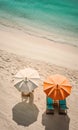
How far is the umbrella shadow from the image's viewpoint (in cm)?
1023

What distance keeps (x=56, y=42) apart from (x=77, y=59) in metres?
2.97

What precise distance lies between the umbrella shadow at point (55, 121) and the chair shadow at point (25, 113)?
48 cm

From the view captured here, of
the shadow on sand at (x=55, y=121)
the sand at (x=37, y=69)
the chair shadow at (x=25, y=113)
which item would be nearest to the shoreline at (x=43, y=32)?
the sand at (x=37, y=69)

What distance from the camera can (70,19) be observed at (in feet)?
71.3

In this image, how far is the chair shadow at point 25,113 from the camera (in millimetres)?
10352

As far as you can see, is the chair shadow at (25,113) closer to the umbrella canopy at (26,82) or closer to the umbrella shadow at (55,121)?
the umbrella shadow at (55,121)

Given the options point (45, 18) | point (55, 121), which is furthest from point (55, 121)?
point (45, 18)

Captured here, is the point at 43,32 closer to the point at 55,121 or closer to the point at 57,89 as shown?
the point at 57,89

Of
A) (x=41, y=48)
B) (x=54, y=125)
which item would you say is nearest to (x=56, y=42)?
(x=41, y=48)

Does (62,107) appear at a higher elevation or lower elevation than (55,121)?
higher

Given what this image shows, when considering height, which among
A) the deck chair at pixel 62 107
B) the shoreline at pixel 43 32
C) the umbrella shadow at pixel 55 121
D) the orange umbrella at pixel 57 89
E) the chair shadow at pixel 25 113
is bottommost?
the umbrella shadow at pixel 55 121

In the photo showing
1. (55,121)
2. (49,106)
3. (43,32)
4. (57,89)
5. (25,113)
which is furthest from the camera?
(43,32)

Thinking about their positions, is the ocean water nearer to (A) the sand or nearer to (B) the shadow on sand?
(A) the sand

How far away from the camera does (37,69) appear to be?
13.6 meters
